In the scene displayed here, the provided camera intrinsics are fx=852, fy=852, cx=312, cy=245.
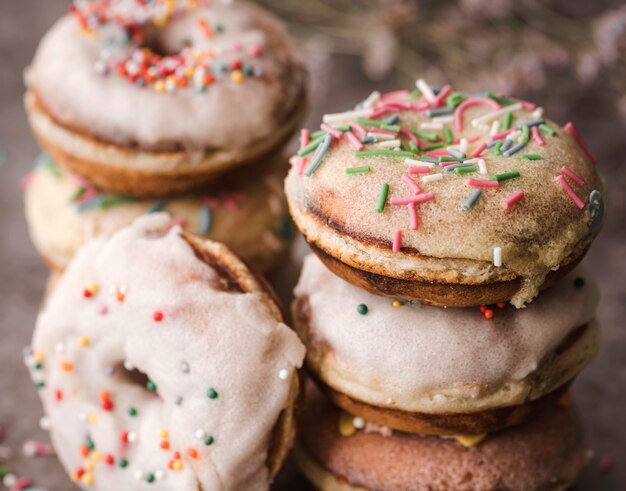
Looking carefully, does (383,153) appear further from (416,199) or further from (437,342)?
(437,342)

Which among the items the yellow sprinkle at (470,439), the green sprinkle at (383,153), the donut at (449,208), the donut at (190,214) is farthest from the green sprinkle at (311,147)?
the yellow sprinkle at (470,439)

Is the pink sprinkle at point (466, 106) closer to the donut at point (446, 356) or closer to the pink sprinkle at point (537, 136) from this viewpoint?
the pink sprinkle at point (537, 136)

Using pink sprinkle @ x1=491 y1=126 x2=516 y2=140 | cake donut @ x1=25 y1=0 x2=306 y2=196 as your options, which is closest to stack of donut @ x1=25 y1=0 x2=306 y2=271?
cake donut @ x1=25 y1=0 x2=306 y2=196

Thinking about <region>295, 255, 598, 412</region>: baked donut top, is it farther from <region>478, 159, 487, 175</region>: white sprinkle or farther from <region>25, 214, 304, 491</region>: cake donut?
<region>478, 159, 487, 175</region>: white sprinkle

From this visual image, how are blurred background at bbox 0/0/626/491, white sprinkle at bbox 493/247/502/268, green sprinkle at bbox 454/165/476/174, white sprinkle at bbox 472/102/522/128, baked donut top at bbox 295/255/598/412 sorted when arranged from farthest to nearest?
1. blurred background at bbox 0/0/626/491
2. white sprinkle at bbox 472/102/522/128
3. baked donut top at bbox 295/255/598/412
4. green sprinkle at bbox 454/165/476/174
5. white sprinkle at bbox 493/247/502/268

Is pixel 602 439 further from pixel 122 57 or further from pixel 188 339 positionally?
pixel 122 57
